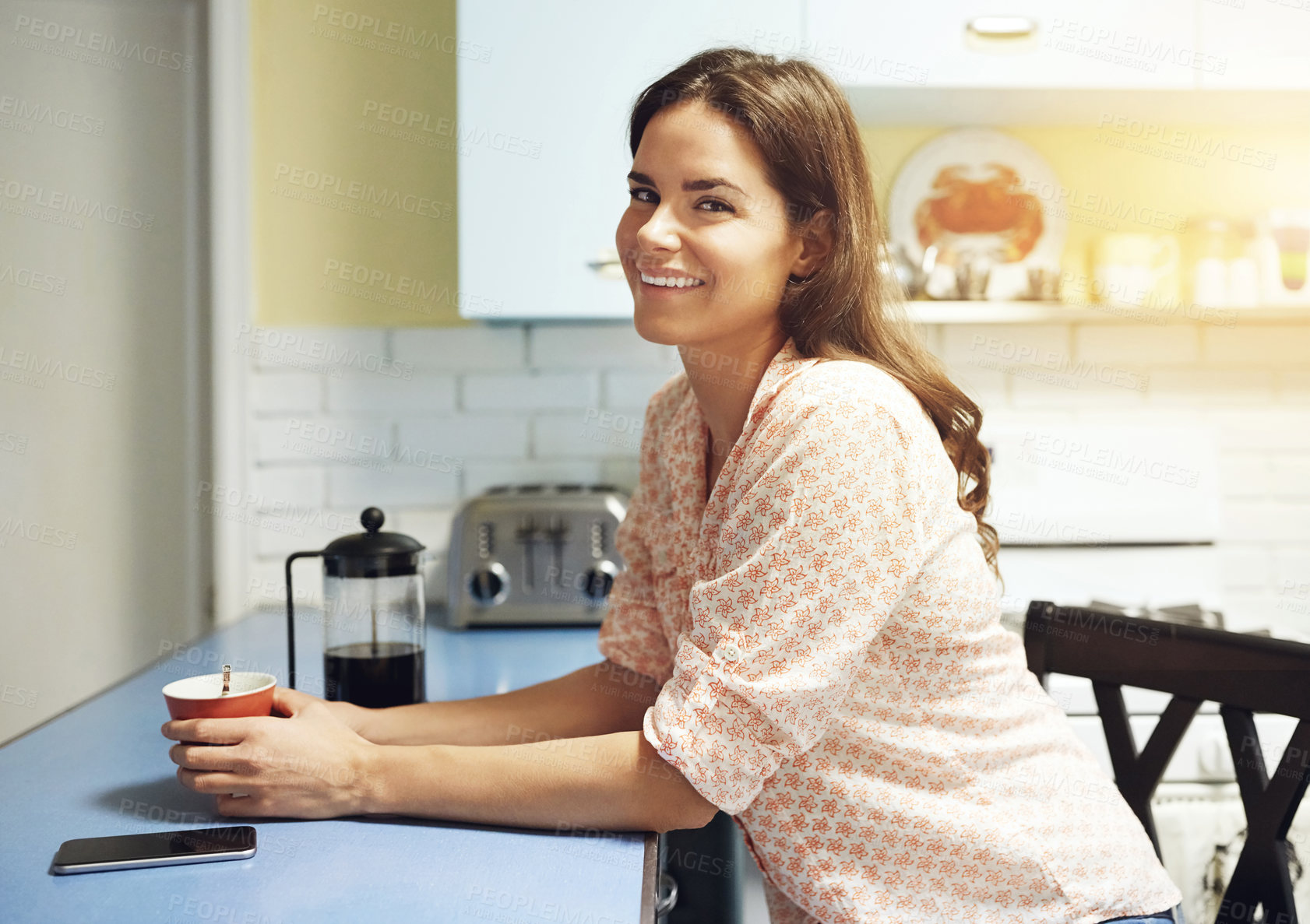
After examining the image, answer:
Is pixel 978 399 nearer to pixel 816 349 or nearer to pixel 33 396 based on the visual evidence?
pixel 816 349

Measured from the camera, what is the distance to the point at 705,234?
1.02 metres

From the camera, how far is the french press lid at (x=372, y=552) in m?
1.14

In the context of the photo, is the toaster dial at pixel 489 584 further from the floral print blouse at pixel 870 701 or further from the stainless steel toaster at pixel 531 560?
the floral print blouse at pixel 870 701

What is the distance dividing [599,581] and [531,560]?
0.40ft

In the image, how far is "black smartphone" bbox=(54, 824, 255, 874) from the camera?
0.85 meters

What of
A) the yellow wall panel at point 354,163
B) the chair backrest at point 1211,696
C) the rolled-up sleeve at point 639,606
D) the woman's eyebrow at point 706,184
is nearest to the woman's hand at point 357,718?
the rolled-up sleeve at point 639,606

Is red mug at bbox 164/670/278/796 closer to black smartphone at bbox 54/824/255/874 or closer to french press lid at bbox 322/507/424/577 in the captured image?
black smartphone at bbox 54/824/255/874

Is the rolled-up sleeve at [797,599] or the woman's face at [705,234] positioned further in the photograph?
the woman's face at [705,234]

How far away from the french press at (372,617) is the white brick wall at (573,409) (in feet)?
2.64

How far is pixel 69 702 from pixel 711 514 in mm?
1773

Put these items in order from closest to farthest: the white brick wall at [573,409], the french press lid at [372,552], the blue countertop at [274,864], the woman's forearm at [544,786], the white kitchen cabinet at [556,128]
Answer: the blue countertop at [274,864]
the woman's forearm at [544,786]
the french press lid at [372,552]
the white kitchen cabinet at [556,128]
the white brick wall at [573,409]

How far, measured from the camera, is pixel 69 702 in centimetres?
222

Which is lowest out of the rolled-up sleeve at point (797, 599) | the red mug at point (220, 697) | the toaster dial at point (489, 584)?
the toaster dial at point (489, 584)

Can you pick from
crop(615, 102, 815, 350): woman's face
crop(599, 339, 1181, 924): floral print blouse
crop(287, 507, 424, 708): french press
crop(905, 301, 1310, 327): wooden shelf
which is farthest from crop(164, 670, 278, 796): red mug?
crop(905, 301, 1310, 327): wooden shelf
